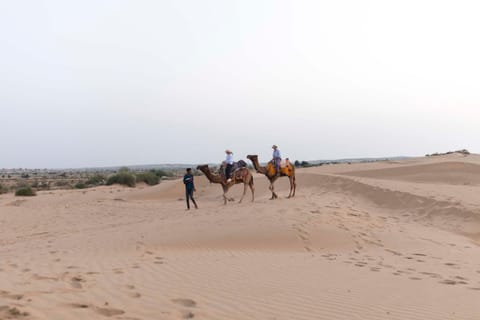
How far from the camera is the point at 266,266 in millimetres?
8281

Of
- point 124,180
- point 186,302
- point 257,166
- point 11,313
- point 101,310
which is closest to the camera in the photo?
point 11,313

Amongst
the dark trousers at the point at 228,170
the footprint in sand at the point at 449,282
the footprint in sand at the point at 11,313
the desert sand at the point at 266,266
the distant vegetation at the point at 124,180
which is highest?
the dark trousers at the point at 228,170

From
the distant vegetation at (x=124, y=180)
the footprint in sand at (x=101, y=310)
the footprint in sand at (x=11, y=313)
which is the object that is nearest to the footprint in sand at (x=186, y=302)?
the footprint in sand at (x=101, y=310)

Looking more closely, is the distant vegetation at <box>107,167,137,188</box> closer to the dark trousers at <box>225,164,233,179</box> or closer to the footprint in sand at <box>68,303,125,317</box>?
the dark trousers at <box>225,164,233,179</box>

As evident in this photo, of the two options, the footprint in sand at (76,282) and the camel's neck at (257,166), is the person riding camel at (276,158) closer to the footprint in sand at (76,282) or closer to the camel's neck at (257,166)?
the camel's neck at (257,166)

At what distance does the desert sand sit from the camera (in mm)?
5609

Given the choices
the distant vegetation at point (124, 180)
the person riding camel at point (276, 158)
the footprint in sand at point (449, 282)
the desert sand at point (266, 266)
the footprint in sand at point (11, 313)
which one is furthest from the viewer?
the distant vegetation at point (124, 180)

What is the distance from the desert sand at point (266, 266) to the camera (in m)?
5.61

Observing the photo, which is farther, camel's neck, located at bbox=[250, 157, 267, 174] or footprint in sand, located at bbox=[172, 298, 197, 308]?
camel's neck, located at bbox=[250, 157, 267, 174]

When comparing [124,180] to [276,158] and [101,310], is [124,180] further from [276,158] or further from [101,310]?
[101,310]

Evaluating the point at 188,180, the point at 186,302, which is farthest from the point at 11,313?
the point at 188,180

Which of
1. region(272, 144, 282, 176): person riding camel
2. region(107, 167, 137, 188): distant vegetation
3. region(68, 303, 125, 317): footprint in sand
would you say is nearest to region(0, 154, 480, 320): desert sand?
region(68, 303, 125, 317): footprint in sand

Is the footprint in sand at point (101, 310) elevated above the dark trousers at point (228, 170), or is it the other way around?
the dark trousers at point (228, 170)

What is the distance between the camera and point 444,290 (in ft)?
22.0
